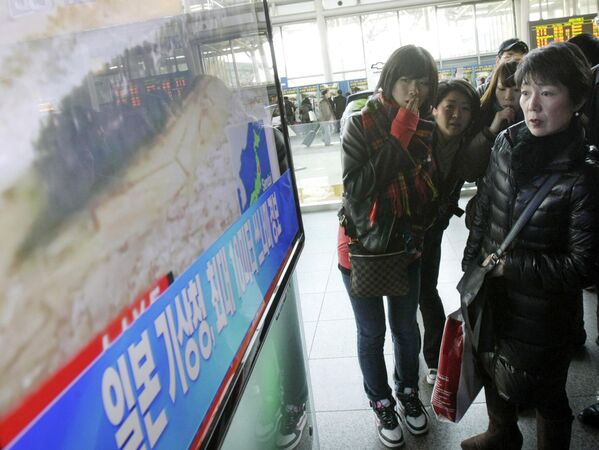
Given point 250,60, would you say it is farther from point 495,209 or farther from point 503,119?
point 503,119

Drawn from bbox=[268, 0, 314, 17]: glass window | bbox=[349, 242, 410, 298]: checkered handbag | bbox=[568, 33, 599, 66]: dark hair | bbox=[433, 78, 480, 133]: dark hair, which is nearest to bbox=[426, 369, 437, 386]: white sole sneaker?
bbox=[349, 242, 410, 298]: checkered handbag

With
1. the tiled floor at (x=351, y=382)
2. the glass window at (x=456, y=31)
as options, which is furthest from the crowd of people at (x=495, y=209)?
the glass window at (x=456, y=31)

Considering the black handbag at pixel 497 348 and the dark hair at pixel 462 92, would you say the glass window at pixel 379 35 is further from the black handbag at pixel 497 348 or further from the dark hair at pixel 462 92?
the black handbag at pixel 497 348

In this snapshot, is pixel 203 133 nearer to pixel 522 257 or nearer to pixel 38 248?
A: pixel 38 248

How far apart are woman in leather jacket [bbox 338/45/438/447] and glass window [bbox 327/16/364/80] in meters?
11.9

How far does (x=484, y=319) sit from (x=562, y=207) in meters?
0.47

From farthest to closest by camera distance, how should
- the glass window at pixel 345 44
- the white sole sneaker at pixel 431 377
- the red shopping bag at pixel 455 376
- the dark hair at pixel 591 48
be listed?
the glass window at pixel 345 44 → the dark hair at pixel 591 48 → the white sole sneaker at pixel 431 377 → the red shopping bag at pixel 455 376

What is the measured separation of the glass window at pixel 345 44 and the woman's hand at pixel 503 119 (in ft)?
39.0

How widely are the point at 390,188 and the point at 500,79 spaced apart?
0.85m

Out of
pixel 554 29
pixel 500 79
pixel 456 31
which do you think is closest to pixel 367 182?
pixel 500 79

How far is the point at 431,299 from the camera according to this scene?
99.3 inches

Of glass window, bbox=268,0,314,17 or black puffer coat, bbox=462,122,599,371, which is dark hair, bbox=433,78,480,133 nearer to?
black puffer coat, bbox=462,122,599,371

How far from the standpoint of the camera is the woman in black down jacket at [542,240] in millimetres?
1491

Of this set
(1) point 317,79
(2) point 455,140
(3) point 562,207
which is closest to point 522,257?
(3) point 562,207
